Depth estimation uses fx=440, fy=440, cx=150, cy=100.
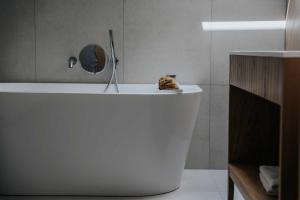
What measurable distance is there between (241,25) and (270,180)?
1.98m

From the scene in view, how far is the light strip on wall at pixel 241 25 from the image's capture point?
11.0ft

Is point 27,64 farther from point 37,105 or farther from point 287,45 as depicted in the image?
point 287,45

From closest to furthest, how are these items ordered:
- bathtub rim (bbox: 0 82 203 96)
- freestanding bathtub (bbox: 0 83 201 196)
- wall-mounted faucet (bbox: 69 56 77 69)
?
1. freestanding bathtub (bbox: 0 83 201 196)
2. bathtub rim (bbox: 0 82 203 96)
3. wall-mounted faucet (bbox: 69 56 77 69)

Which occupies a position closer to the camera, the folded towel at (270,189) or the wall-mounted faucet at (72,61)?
the folded towel at (270,189)

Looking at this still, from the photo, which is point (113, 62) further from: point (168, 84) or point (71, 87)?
point (168, 84)

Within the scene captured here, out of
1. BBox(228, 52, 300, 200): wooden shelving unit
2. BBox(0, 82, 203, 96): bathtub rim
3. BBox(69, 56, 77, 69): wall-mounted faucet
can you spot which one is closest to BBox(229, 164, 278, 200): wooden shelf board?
BBox(228, 52, 300, 200): wooden shelving unit

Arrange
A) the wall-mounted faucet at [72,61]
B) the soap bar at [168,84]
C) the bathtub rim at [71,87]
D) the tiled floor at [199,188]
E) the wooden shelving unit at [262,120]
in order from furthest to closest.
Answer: the wall-mounted faucet at [72,61], the bathtub rim at [71,87], the soap bar at [168,84], the tiled floor at [199,188], the wooden shelving unit at [262,120]

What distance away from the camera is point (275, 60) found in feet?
4.29

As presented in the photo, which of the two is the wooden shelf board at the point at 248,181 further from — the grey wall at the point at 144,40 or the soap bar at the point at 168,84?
the grey wall at the point at 144,40

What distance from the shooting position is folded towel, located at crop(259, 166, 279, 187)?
1599 millimetres

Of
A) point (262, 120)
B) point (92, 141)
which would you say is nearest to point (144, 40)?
point (92, 141)

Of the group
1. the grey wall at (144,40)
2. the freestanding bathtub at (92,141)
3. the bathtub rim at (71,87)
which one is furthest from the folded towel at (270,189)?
the grey wall at (144,40)

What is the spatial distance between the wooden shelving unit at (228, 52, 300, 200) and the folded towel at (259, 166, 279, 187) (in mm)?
53

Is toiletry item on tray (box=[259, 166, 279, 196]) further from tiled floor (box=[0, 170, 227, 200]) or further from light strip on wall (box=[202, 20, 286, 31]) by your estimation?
light strip on wall (box=[202, 20, 286, 31])
